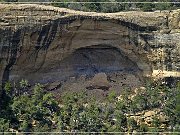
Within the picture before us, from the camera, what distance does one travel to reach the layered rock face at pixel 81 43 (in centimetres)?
3259

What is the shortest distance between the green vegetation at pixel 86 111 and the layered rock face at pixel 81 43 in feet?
5.29

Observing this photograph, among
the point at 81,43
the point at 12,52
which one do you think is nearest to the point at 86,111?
the point at 81,43

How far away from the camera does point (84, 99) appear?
3231 cm

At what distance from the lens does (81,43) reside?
113ft

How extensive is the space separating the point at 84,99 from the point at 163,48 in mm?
6316

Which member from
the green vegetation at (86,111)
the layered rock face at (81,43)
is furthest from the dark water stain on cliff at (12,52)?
the green vegetation at (86,111)

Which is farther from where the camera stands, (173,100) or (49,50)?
(49,50)

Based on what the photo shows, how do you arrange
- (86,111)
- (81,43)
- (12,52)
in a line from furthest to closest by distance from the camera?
(81,43) < (12,52) < (86,111)

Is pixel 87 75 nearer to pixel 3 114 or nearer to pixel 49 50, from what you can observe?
pixel 49 50

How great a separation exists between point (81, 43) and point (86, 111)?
545 cm

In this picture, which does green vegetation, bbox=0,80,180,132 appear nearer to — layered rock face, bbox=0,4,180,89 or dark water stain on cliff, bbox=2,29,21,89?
dark water stain on cliff, bbox=2,29,21,89

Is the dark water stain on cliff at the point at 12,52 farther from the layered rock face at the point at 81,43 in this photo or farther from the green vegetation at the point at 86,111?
the green vegetation at the point at 86,111

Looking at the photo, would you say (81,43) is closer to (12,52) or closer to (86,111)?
(12,52)

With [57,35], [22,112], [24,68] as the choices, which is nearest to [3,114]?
[22,112]
